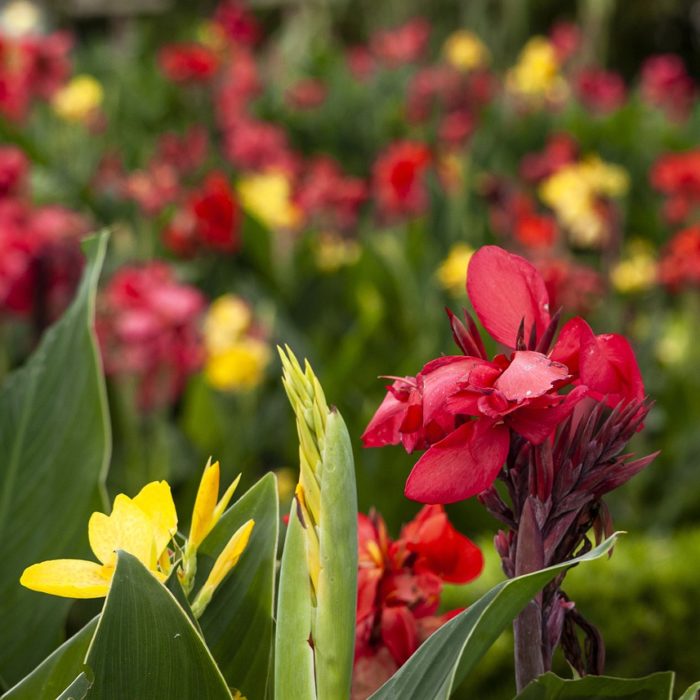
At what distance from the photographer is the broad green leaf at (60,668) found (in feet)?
2.27

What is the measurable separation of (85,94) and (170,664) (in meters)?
3.75

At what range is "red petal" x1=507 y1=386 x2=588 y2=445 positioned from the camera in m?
0.57

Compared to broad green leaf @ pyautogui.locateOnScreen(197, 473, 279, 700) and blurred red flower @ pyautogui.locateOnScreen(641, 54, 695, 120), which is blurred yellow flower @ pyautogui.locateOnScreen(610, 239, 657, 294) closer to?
broad green leaf @ pyautogui.locateOnScreen(197, 473, 279, 700)

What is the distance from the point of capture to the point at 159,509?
0.62m

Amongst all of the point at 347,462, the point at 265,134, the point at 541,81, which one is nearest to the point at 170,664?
the point at 347,462

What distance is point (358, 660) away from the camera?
0.74 meters

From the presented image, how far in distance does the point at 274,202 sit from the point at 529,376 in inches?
108

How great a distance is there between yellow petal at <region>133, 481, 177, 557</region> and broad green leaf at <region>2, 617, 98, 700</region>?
10 cm

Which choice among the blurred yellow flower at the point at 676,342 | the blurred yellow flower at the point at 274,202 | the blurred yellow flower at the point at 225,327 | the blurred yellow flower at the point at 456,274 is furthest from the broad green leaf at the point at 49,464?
the blurred yellow flower at the point at 676,342

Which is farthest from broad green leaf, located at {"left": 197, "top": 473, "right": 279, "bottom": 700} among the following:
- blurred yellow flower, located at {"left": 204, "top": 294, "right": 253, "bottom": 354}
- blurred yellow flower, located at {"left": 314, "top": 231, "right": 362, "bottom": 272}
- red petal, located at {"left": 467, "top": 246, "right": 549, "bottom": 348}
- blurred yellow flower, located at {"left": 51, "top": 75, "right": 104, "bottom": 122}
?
blurred yellow flower, located at {"left": 51, "top": 75, "right": 104, "bottom": 122}

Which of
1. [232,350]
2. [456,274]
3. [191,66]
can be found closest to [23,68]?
[191,66]

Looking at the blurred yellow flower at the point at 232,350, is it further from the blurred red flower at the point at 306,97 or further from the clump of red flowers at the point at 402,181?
the blurred red flower at the point at 306,97

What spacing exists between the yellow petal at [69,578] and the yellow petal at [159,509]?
0.12ft

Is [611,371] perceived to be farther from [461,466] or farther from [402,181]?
[402,181]
